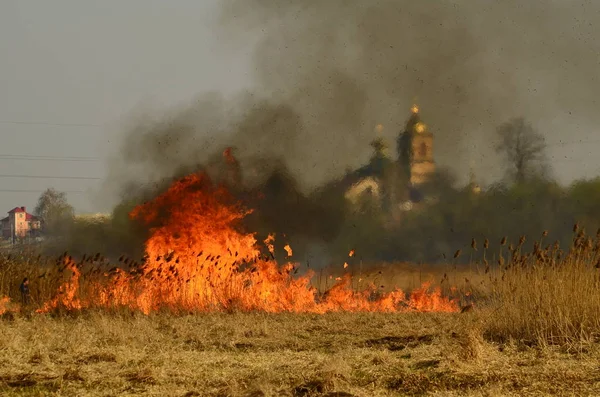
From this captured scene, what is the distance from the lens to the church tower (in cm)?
3353

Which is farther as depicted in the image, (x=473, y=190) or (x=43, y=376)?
(x=473, y=190)

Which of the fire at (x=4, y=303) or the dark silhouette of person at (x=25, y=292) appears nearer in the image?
the fire at (x=4, y=303)

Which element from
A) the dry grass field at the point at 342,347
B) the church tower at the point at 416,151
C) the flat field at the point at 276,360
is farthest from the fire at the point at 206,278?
the church tower at the point at 416,151

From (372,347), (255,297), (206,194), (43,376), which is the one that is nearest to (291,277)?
(255,297)

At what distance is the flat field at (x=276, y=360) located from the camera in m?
12.5

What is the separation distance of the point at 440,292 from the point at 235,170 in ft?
28.5

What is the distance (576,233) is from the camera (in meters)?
16.6

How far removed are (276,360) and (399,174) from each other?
75.9 ft

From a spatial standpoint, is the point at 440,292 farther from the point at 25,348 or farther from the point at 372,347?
the point at 25,348

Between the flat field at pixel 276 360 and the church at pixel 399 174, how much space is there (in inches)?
477

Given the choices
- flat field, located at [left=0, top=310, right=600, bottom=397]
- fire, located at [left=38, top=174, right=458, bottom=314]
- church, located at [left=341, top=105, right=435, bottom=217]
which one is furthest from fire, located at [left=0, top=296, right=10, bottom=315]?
church, located at [left=341, top=105, right=435, bottom=217]

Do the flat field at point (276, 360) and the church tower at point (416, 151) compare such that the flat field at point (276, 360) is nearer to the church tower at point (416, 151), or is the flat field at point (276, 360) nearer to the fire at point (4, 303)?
the fire at point (4, 303)

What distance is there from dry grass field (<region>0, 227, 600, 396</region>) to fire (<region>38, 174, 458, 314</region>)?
0.82 metres

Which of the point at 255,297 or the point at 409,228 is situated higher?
the point at 409,228
